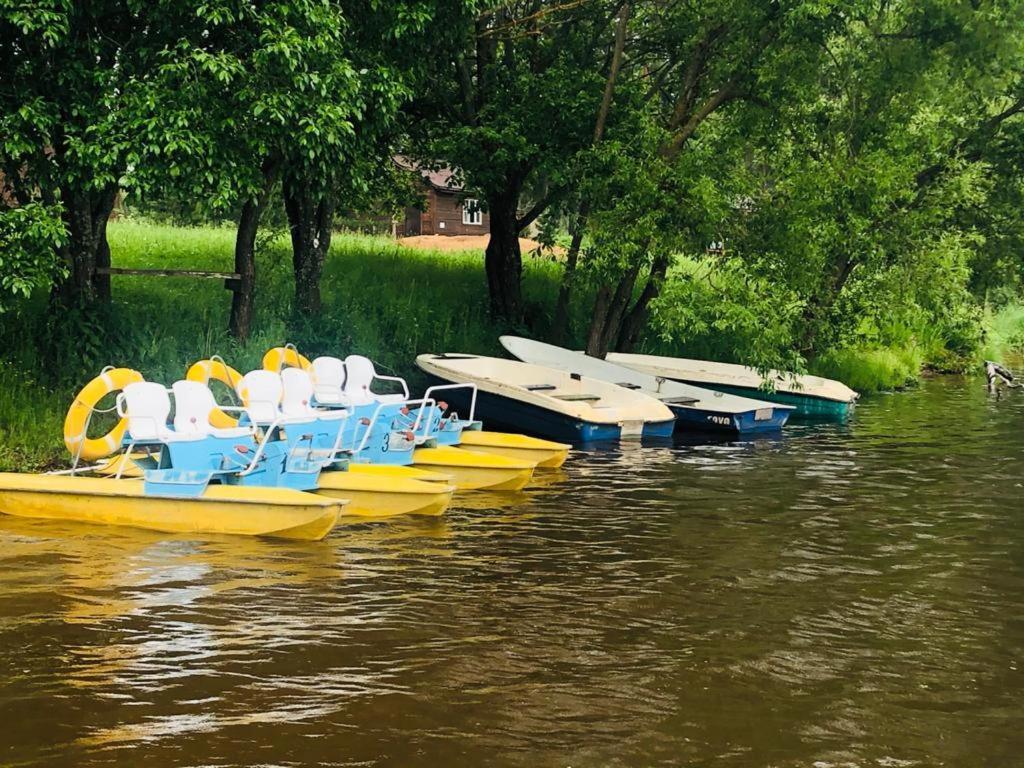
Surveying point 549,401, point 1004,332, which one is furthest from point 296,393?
point 1004,332

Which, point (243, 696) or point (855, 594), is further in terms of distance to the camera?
point (855, 594)

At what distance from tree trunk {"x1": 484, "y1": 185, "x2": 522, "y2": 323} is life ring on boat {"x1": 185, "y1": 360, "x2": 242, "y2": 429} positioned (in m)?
11.6

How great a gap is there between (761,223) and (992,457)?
6419 millimetres

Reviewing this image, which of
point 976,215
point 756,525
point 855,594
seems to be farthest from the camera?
point 976,215

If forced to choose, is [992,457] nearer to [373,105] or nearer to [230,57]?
[373,105]

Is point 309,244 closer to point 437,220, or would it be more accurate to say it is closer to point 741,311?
point 741,311

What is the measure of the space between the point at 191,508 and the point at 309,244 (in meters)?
9.78

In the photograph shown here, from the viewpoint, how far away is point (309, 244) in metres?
20.7

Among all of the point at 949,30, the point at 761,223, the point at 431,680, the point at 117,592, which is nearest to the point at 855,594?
the point at 431,680

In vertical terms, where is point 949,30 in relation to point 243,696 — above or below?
above

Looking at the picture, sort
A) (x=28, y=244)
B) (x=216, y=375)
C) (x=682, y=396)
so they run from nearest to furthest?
(x=28, y=244) → (x=216, y=375) → (x=682, y=396)

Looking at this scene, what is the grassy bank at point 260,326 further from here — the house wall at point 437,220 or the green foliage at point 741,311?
the house wall at point 437,220

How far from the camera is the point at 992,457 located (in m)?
18.3

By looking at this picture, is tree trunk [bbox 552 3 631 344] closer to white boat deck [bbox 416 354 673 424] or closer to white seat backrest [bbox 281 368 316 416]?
white boat deck [bbox 416 354 673 424]
